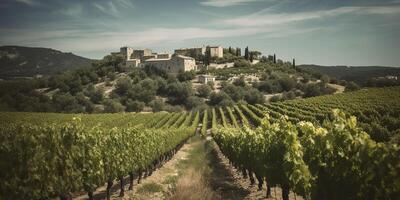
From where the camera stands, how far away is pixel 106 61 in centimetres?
13575

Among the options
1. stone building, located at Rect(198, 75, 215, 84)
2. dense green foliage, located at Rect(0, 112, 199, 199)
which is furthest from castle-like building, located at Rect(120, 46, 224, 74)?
dense green foliage, located at Rect(0, 112, 199, 199)

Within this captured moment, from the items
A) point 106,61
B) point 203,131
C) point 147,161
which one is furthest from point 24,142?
point 106,61

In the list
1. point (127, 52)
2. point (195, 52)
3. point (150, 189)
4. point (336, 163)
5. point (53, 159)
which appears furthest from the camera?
point (195, 52)

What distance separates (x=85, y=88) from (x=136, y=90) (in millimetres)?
17894

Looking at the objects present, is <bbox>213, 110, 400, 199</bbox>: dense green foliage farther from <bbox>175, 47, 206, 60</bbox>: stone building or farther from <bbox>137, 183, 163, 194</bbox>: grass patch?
<bbox>175, 47, 206, 60</bbox>: stone building

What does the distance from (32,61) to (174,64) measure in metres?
63.3

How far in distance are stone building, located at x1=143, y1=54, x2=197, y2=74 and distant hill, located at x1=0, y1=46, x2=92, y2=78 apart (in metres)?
28.5

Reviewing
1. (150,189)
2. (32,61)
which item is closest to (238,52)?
(32,61)

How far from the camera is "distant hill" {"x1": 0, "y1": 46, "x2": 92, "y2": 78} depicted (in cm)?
12588

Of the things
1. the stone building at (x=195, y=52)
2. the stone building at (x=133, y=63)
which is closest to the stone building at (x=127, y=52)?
the stone building at (x=133, y=63)

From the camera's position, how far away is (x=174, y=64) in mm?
124812

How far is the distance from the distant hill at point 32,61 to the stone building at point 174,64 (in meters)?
28.5

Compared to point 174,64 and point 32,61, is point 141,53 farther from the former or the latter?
point 32,61

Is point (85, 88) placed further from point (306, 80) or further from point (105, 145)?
point (105, 145)
